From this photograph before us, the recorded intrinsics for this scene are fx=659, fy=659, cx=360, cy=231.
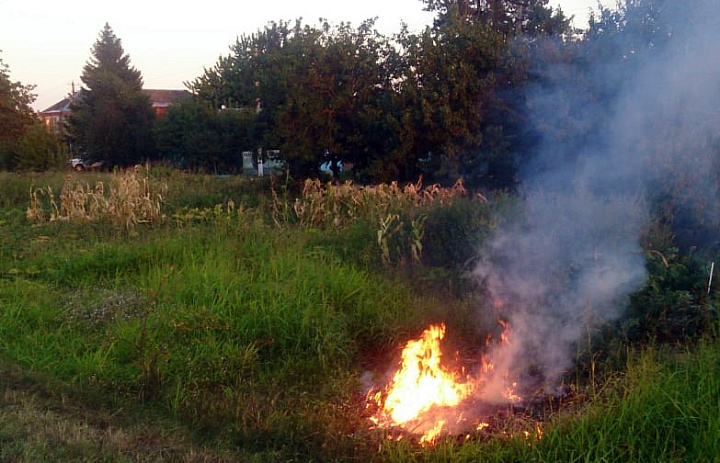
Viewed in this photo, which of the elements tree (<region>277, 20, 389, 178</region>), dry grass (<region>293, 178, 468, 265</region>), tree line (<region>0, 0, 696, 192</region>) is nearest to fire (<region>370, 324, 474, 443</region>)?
dry grass (<region>293, 178, 468, 265</region>)

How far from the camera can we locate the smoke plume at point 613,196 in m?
4.73

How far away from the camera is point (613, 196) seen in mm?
5773

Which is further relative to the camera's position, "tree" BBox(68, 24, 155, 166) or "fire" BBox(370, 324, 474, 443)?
"tree" BBox(68, 24, 155, 166)

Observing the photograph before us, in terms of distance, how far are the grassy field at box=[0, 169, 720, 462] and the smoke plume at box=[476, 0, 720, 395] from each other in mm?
301

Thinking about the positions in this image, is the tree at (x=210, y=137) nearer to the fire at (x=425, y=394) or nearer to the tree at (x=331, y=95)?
the tree at (x=331, y=95)

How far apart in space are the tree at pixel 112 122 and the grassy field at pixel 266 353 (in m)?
29.2

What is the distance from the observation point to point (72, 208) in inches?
402

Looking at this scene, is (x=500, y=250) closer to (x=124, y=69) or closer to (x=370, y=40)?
(x=370, y=40)

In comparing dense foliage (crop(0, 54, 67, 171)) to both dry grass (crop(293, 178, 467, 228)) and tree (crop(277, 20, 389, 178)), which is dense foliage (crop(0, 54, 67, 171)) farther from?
dry grass (crop(293, 178, 467, 228))

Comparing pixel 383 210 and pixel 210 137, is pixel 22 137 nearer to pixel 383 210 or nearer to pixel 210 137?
pixel 210 137

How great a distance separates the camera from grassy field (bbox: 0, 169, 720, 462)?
361 centimetres

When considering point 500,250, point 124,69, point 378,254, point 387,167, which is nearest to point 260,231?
point 378,254

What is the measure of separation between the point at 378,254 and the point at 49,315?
→ 319 cm

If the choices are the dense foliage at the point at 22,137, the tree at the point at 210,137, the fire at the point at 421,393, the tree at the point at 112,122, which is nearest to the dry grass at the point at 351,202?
the fire at the point at 421,393
